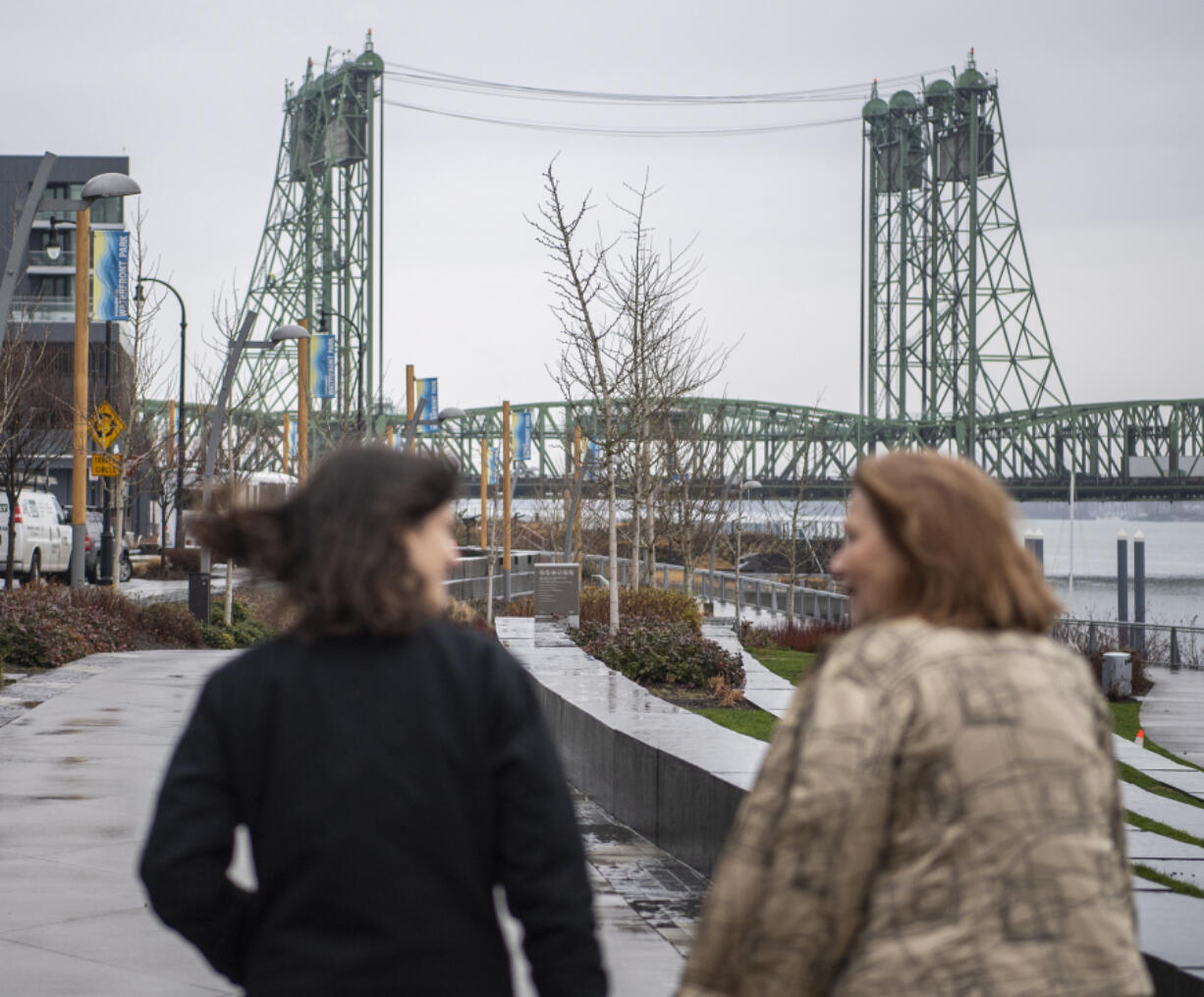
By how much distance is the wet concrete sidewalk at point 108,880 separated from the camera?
18.6 ft

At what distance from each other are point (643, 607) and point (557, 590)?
8.46 feet

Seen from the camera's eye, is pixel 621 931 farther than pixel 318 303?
No

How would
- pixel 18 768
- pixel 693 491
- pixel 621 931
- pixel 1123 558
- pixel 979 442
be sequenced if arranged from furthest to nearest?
pixel 979 442
pixel 1123 558
pixel 693 491
pixel 18 768
pixel 621 931

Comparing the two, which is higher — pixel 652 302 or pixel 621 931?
pixel 652 302

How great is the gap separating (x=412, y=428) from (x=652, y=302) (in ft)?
53.8

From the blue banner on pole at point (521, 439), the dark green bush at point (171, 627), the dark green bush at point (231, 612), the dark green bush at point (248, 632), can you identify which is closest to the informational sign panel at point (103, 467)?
the dark green bush at point (171, 627)

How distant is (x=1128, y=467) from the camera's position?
140375mm

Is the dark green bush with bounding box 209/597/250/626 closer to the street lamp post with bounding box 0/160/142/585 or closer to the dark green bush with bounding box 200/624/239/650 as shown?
the dark green bush with bounding box 200/624/239/650

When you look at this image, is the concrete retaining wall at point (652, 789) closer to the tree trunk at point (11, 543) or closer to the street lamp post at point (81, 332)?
the street lamp post at point (81, 332)

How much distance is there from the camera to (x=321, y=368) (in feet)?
141

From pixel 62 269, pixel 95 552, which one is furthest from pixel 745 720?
pixel 62 269

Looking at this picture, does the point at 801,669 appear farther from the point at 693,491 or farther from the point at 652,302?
the point at 693,491

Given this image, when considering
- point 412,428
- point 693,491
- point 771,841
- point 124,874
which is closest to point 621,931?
point 124,874

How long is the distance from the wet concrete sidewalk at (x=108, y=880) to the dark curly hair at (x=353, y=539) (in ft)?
11.0
